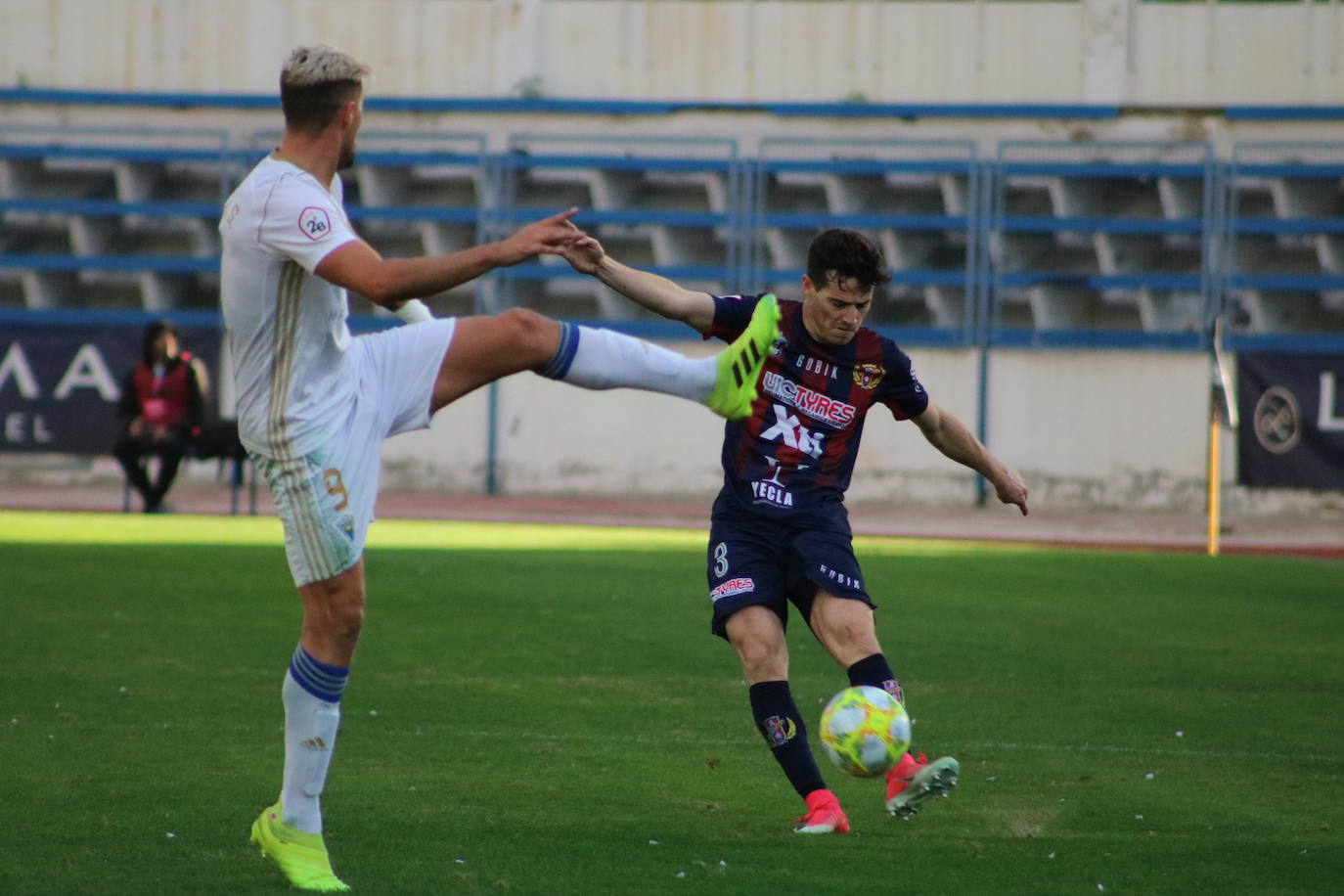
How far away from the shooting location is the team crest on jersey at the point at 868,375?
20.1ft

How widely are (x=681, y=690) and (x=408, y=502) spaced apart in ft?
46.0

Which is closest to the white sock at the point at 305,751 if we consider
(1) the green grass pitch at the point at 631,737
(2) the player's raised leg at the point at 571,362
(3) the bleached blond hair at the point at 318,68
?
(1) the green grass pitch at the point at 631,737

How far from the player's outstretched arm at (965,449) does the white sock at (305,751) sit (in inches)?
91.4

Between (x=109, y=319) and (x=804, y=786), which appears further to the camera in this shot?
(x=109, y=319)

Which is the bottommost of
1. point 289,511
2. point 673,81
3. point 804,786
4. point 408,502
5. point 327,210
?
point 408,502

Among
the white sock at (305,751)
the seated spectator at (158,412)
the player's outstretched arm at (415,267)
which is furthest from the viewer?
the seated spectator at (158,412)

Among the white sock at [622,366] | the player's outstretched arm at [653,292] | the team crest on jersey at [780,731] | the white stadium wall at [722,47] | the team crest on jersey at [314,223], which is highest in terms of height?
the white stadium wall at [722,47]

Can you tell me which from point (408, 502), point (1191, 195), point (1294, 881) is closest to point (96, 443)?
point (408, 502)

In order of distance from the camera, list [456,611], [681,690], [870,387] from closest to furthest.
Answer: [870,387] → [681,690] → [456,611]

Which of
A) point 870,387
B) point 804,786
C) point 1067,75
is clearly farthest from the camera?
point 1067,75

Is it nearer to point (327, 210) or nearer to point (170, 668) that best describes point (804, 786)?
point (327, 210)

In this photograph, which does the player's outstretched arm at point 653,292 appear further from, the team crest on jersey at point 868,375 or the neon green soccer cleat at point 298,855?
the neon green soccer cleat at point 298,855

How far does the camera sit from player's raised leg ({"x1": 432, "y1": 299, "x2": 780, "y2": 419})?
5.03m

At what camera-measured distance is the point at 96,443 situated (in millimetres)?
22078
